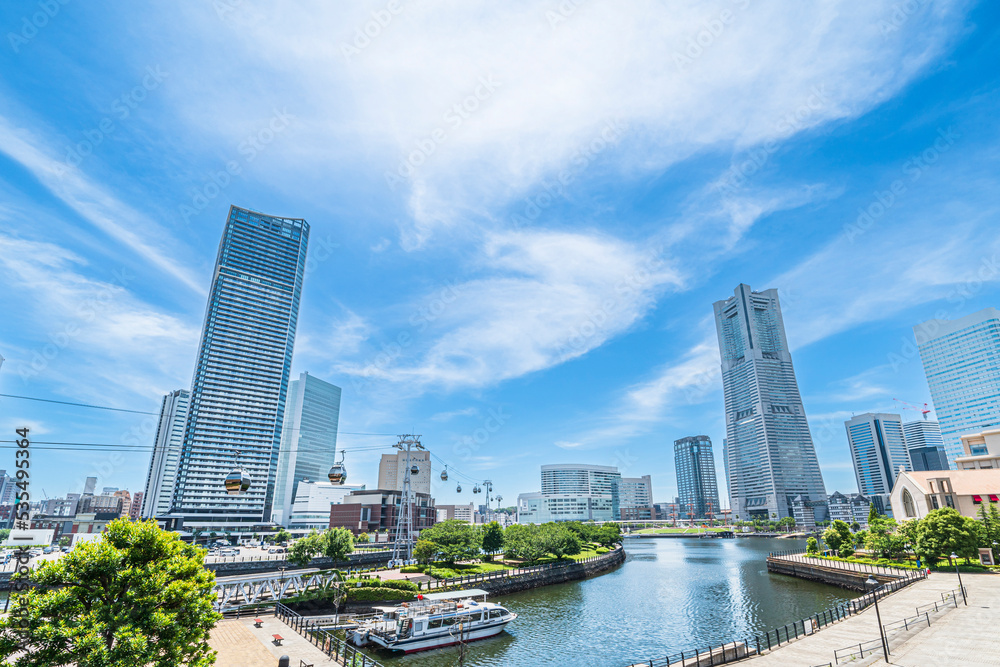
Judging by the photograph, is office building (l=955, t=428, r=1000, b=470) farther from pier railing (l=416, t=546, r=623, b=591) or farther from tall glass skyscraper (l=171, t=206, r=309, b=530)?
tall glass skyscraper (l=171, t=206, r=309, b=530)

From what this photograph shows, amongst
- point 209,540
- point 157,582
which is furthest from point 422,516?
point 157,582

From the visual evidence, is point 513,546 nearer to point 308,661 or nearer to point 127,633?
point 308,661

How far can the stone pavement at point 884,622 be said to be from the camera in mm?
26959

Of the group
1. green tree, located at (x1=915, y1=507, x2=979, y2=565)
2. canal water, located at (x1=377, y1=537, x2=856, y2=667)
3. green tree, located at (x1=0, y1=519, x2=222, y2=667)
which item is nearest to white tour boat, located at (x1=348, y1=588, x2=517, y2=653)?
canal water, located at (x1=377, y1=537, x2=856, y2=667)

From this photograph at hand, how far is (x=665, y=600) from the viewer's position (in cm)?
6119

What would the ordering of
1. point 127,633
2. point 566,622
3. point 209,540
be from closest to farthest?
point 127,633
point 566,622
point 209,540

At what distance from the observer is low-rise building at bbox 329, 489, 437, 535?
497 ft

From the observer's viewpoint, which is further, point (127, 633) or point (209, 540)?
point (209, 540)

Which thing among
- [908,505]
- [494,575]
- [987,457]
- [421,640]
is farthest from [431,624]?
[987,457]

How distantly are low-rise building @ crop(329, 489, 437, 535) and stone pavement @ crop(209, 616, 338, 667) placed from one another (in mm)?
116692

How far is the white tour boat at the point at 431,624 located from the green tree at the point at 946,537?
53062 mm

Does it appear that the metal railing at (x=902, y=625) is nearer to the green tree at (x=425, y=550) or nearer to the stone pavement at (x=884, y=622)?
the stone pavement at (x=884, y=622)

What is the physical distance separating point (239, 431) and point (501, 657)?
18484 centimetres

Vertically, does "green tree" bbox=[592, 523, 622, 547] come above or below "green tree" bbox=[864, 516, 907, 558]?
below
